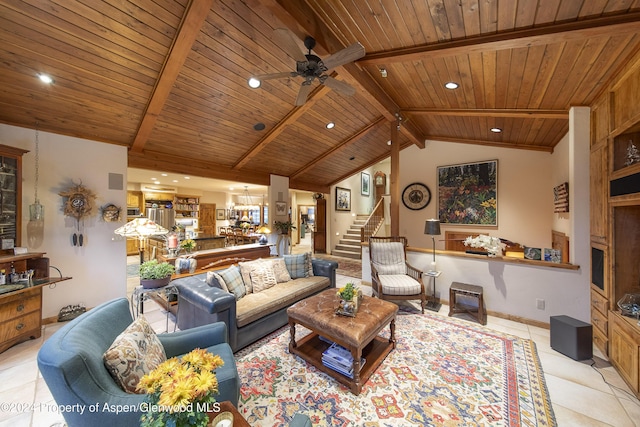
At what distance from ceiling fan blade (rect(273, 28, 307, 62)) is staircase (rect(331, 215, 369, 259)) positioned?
6587 mm

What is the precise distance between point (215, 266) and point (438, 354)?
393 cm

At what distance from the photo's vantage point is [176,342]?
5.87ft

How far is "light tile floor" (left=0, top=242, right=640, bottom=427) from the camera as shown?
5.86ft

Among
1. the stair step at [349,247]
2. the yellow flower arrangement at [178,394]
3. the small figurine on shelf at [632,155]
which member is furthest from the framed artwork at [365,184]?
the yellow flower arrangement at [178,394]

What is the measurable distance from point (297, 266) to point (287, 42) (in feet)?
9.80

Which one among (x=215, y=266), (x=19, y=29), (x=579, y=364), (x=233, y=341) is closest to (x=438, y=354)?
(x=579, y=364)

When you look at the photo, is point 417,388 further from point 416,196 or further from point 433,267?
point 416,196

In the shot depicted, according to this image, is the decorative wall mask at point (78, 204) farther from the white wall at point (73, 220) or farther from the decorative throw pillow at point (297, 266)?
the decorative throw pillow at point (297, 266)

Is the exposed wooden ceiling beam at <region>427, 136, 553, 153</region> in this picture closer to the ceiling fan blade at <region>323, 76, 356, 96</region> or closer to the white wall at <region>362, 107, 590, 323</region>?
the white wall at <region>362, 107, 590, 323</region>

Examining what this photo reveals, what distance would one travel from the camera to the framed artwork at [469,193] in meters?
5.49

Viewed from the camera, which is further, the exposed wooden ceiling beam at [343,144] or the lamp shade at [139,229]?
the exposed wooden ceiling beam at [343,144]

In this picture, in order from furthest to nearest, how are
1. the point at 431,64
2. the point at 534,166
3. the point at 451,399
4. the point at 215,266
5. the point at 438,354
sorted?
1. the point at 534,166
2. the point at 215,266
3. the point at 431,64
4. the point at 438,354
5. the point at 451,399

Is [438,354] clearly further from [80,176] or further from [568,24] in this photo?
[80,176]

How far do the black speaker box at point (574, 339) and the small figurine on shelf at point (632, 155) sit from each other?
5.50ft
